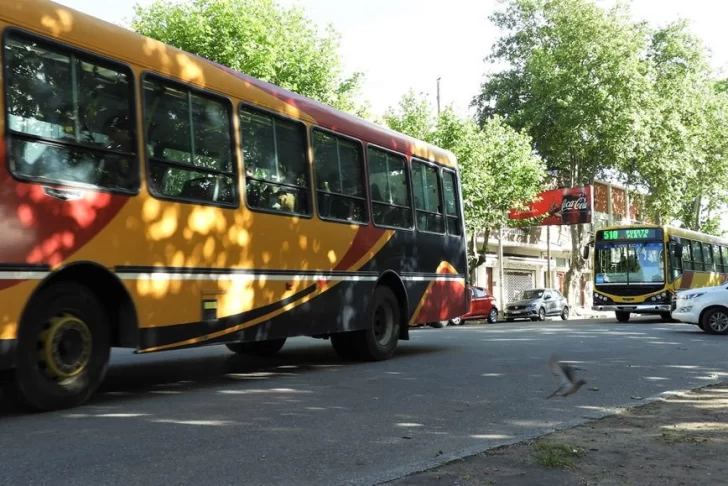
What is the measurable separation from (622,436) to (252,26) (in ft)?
72.2

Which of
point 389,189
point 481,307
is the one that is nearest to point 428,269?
point 389,189

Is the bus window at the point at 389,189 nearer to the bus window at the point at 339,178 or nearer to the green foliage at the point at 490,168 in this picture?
the bus window at the point at 339,178

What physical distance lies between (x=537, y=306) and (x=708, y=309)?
13.8 m

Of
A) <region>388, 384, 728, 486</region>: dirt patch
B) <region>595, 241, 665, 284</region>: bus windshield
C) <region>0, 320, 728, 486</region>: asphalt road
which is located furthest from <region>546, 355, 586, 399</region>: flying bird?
<region>595, 241, 665, 284</region>: bus windshield

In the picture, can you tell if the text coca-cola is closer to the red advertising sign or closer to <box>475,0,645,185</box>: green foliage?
the red advertising sign

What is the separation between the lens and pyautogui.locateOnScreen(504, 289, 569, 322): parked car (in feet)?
103

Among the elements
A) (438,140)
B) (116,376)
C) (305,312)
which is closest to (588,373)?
(305,312)

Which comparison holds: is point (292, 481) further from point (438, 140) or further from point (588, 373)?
point (438, 140)

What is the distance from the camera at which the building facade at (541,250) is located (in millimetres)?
45688

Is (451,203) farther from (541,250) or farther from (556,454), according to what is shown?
(541,250)

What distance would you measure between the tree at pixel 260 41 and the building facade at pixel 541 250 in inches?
760

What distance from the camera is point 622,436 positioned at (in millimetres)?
5617

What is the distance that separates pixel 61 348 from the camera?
6.34 meters

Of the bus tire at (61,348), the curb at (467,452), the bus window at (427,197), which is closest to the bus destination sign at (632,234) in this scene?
the bus window at (427,197)
